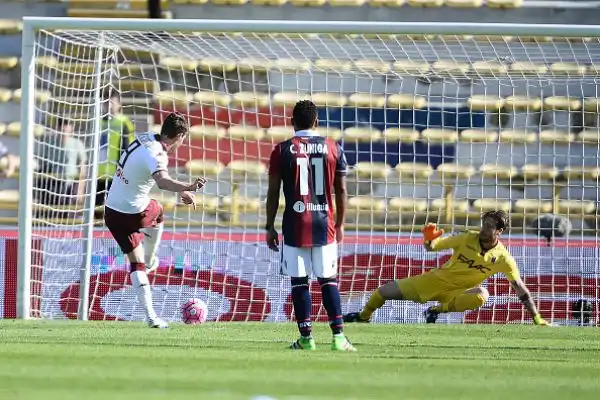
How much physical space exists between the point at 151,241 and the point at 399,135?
14.8ft

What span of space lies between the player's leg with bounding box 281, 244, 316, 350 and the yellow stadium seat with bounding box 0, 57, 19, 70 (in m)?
10.6

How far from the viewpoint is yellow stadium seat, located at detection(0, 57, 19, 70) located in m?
18.0

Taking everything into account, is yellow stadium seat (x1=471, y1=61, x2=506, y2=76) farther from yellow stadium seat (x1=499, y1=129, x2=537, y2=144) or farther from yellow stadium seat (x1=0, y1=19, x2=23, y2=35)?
yellow stadium seat (x1=0, y1=19, x2=23, y2=35)

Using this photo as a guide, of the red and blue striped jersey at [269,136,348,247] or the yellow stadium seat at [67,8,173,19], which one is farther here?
the yellow stadium seat at [67,8,173,19]

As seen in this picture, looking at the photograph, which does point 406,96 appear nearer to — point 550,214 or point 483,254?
point 550,214

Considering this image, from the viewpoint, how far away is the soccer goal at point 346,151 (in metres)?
12.5

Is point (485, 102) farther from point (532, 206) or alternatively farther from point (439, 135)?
point (532, 206)

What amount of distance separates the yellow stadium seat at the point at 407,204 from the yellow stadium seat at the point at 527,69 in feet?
7.45

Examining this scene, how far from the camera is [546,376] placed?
709 centimetres

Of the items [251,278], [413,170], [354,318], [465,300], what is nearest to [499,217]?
[465,300]

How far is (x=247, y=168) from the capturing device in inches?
613

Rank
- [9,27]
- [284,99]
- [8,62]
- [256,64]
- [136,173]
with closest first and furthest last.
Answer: [136,173] < [256,64] < [284,99] < [8,62] < [9,27]

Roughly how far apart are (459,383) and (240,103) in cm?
1011

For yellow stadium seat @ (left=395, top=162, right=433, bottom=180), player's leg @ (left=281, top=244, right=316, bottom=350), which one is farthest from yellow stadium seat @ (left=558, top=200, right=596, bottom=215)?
player's leg @ (left=281, top=244, right=316, bottom=350)
